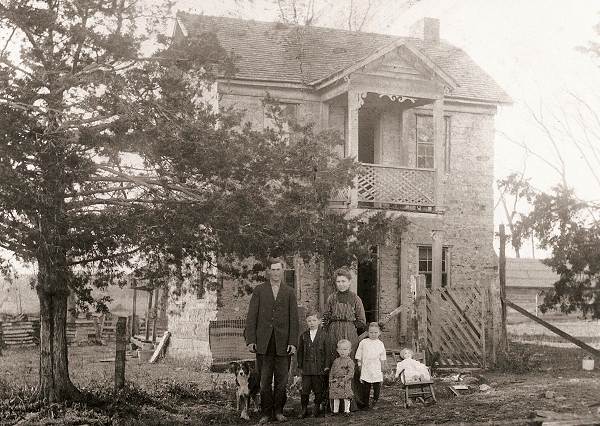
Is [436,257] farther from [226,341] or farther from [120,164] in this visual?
[120,164]

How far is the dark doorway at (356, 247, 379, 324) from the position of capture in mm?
20547

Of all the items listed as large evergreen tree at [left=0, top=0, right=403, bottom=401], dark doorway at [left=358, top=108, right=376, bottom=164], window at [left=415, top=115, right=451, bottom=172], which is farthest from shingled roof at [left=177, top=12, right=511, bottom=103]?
large evergreen tree at [left=0, top=0, right=403, bottom=401]

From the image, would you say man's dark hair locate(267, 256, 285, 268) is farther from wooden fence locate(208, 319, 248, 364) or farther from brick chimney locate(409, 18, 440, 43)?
brick chimney locate(409, 18, 440, 43)

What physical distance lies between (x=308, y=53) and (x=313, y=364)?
13002mm

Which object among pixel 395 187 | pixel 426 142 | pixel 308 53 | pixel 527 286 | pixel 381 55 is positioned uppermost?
pixel 308 53

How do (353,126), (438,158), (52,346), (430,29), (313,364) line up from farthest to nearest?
(430,29)
(438,158)
(353,126)
(52,346)
(313,364)

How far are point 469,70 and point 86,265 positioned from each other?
15.2m

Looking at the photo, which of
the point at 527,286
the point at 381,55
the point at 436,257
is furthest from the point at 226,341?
the point at 527,286

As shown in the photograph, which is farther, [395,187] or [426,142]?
[426,142]

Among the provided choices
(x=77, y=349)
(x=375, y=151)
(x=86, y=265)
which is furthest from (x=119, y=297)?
(x=86, y=265)

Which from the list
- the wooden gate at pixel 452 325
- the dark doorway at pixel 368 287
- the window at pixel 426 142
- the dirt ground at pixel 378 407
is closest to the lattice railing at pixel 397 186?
the window at pixel 426 142

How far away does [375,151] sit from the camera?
820 inches

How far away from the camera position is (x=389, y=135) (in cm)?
2072

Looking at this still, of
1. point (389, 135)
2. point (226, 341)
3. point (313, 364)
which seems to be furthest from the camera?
point (389, 135)
